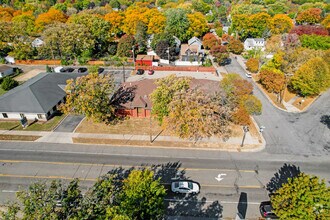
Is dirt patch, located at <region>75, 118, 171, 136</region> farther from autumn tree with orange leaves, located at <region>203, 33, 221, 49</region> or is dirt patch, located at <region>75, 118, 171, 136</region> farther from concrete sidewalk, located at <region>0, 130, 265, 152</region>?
autumn tree with orange leaves, located at <region>203, 33, 221, 49</region>

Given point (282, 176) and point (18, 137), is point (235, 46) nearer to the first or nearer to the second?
point (282, 176)

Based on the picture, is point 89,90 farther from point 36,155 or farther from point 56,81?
point 56,81

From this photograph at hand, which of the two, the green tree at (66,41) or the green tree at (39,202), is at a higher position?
the green tree at (66,41)

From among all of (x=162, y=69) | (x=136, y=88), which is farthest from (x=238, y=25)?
(x=136, y=88)

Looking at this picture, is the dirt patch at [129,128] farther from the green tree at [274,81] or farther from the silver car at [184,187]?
the green tree at [274,81]

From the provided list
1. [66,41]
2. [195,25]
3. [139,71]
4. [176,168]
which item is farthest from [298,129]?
[66,41]

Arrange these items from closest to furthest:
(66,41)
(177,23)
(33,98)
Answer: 1. (33,98)
2. (66,41)
3. (177,23)

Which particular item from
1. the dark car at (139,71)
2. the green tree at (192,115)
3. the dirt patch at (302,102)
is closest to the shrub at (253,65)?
the dirt patch at (302,102)
